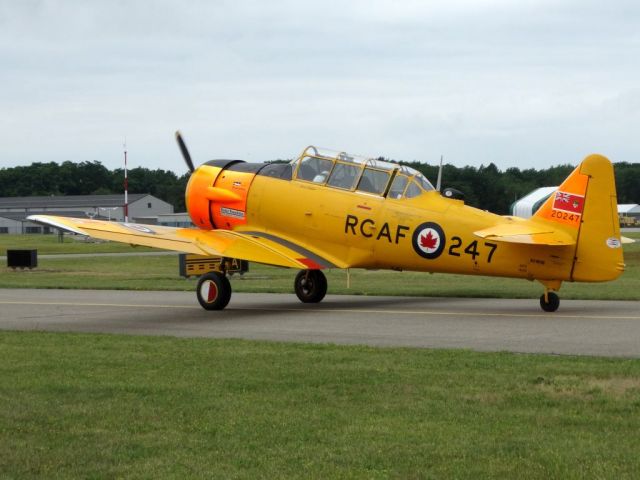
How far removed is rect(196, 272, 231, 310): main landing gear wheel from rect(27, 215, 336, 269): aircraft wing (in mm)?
693

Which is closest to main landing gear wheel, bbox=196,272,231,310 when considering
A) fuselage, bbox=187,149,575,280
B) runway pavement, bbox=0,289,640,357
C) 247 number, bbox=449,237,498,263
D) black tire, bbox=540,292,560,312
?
runway pavement, bbox=0,289,640,357

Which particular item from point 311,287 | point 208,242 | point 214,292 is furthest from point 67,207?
point 214,292

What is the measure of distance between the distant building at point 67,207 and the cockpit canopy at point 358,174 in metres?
101

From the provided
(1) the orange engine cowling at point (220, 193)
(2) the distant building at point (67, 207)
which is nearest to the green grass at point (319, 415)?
(1) the orange engine cowling at point (220, 193)

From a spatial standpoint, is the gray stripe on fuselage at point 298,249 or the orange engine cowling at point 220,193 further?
the orange engine cowling at point 220,193

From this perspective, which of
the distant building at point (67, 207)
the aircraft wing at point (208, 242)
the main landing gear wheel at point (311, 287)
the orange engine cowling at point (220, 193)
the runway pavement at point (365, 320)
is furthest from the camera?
the distant building at point (67, 207)

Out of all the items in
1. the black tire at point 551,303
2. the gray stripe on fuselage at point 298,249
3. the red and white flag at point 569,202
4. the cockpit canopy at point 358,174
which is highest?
the cockpit canopy at point 358,174

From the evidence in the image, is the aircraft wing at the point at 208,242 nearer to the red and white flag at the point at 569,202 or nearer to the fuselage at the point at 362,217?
the fuselage at the point at 362,217

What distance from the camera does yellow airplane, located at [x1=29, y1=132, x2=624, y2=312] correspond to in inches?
632

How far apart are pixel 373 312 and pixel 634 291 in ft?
24.4

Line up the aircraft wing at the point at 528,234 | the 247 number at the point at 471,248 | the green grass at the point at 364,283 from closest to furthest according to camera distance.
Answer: the aircraft wing at the point at 528,234, the 247 number at the point at 471,248, the green grass at the point at 364,283

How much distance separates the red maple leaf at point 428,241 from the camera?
56.1 feet

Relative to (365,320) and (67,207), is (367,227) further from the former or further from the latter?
(67,207)

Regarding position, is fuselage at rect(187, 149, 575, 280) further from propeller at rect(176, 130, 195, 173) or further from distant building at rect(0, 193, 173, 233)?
distant building at rect(0, 193, 173, 233)
